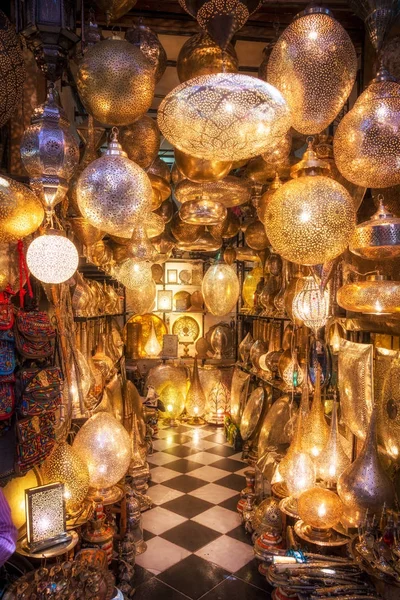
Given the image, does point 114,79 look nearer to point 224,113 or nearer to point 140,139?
point 140,139

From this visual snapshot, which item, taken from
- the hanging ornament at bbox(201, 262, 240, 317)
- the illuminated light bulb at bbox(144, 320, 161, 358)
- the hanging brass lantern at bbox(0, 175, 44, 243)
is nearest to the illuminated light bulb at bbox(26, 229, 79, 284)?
the hanging brass lantern at bbox(0, 175, 44, 243)

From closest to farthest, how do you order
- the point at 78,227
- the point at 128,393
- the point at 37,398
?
the point at 37,398 → the point at 78,227 → the point at 128,393

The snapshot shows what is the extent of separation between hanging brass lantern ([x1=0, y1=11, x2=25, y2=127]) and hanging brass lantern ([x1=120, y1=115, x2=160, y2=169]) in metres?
0.43

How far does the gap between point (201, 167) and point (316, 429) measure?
149 cm

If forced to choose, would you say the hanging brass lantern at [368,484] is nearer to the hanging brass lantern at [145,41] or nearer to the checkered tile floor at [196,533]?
the checkered tile floor at [196,533]

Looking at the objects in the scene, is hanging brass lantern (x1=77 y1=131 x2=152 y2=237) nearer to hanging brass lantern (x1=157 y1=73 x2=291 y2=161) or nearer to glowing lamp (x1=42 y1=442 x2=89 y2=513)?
hanging brass lantern (x1=157 y1=73 x2=291 y2=161)

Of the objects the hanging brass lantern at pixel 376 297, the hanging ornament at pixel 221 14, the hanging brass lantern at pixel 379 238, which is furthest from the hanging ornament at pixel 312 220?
the hanging ornament at pixel 221 14

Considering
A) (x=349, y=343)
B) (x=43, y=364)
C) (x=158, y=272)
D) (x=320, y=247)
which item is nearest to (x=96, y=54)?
(x=320, y=247)

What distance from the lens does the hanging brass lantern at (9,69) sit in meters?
1.33

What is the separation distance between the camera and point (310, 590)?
178cm

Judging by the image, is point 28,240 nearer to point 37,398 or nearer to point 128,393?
point 37,398

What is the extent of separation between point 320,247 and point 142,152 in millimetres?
867

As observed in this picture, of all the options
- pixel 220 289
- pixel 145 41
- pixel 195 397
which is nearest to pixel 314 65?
pixel 145 41

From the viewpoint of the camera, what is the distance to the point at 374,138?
3.99ft
